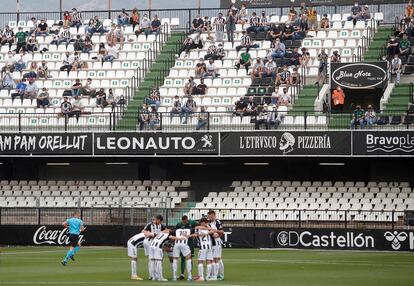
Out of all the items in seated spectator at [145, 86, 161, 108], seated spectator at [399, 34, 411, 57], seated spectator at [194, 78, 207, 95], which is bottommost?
seated spectator at [145, 86, 161, 108]

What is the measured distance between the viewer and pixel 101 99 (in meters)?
50.8

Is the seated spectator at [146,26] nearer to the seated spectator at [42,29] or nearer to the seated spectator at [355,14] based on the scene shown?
the seated spectator at [42,29]

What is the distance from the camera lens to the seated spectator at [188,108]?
47.3 m

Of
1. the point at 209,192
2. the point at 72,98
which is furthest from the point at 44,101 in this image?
the point at 209,192

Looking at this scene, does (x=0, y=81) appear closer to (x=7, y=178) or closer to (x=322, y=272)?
(x=7, y=178)

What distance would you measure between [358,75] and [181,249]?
2180cm

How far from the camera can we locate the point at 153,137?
155 ft

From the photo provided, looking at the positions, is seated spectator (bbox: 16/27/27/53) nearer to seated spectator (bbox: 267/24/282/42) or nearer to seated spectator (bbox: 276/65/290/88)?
seated spectator (bbox: 267/24/282/42)

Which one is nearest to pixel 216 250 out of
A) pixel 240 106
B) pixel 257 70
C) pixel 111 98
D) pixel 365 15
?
pixel 240 106

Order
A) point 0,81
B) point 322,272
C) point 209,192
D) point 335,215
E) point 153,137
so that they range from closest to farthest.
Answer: point 322,272 < point 335,215 < point 153,137 < point 209,192 < point 0,81

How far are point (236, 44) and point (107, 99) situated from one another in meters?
7.10

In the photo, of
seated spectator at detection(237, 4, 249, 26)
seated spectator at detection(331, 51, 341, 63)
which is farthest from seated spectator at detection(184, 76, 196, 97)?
seated spectator at detection(331, 51, 341, 63)

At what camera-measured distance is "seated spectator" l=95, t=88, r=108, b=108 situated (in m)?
50.7

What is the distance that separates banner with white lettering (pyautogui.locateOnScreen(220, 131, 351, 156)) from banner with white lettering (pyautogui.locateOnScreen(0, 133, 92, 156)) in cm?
617
